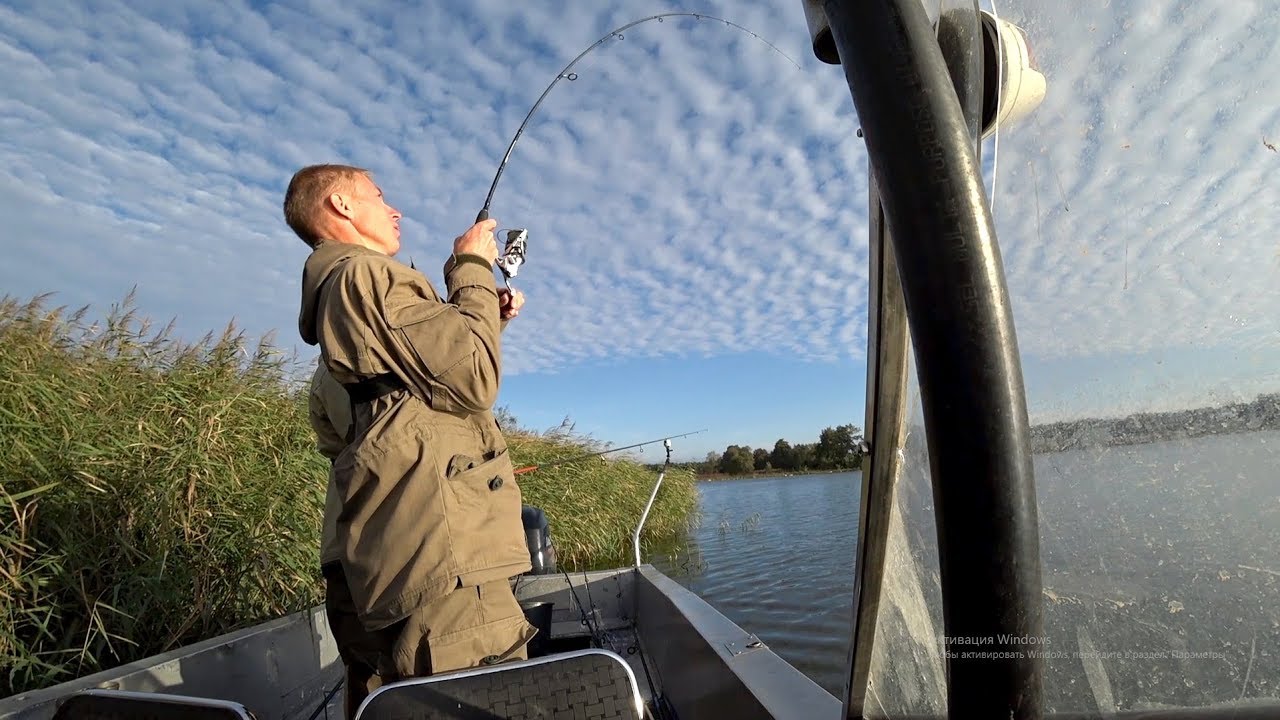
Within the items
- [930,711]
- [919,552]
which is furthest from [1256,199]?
[930,711]

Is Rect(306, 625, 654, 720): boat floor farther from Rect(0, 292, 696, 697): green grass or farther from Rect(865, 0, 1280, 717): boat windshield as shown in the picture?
Rect(865, 0, 1280, 717): boat windshield

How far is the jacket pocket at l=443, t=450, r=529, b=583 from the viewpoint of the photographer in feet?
4.65

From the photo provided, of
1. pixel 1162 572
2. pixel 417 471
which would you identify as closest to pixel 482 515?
pixel 417 471

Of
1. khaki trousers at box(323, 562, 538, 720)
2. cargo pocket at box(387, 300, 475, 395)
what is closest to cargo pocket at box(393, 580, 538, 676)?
khaki trousers at box(323, 562, 538, 720)

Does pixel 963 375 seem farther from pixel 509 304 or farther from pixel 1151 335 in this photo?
pixel 509 304

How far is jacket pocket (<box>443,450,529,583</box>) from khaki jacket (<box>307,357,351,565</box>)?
325 mm

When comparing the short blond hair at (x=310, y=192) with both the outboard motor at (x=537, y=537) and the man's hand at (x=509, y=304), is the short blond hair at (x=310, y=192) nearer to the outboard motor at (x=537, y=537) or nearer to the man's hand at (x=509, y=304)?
the man's hand at (x=509, y=304)

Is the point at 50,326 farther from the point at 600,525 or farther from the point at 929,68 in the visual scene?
the point at 600,525

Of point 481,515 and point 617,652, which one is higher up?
point 481,515

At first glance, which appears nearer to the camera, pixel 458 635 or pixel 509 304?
pixel 458 635

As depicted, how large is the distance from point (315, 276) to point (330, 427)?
52 centimetres

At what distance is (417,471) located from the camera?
1409mm

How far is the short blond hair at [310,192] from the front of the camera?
176cm

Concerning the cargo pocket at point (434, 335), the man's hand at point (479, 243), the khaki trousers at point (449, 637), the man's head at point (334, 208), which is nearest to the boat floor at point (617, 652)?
the khaki trousers at point (449, 637)
